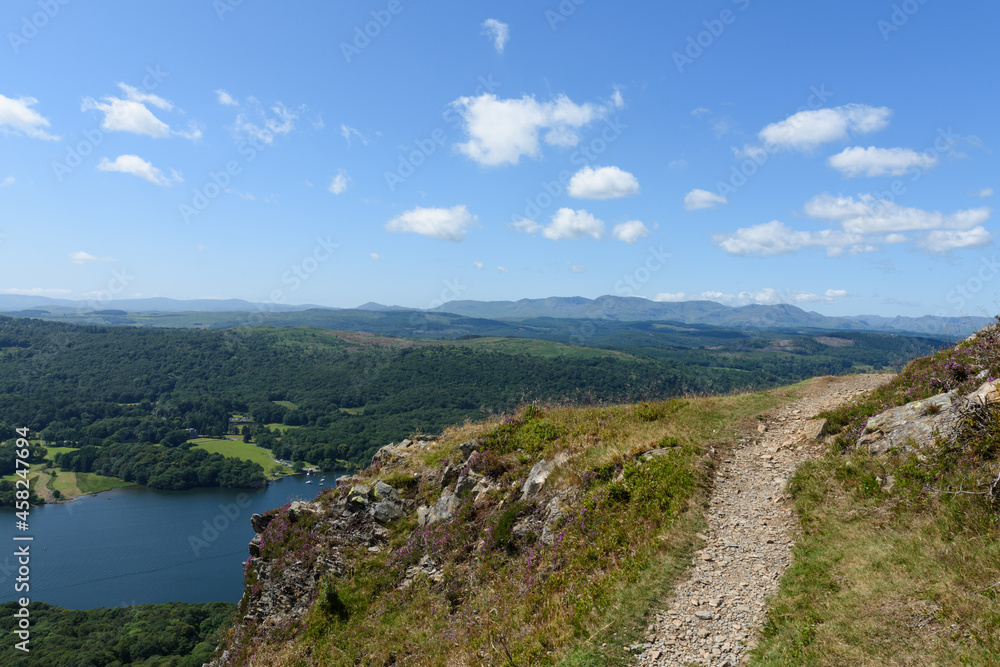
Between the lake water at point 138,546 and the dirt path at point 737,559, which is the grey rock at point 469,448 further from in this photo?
the lake water at point 138,546

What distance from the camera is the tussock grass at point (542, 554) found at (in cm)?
840

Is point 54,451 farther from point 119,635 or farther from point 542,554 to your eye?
point 542,554

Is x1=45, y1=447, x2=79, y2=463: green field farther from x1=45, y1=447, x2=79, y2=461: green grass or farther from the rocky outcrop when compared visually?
the rocky outcrop

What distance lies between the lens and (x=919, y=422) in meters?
10.2

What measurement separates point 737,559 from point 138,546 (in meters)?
118

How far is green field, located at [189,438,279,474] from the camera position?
13625cm

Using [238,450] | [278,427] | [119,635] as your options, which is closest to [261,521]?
[119,635]

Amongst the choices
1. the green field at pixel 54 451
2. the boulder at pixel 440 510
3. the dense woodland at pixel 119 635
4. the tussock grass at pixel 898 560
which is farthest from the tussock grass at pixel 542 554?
the green field at pixel 54 451

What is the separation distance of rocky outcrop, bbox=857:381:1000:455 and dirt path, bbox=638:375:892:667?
1644mm

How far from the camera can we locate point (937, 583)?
623 cm

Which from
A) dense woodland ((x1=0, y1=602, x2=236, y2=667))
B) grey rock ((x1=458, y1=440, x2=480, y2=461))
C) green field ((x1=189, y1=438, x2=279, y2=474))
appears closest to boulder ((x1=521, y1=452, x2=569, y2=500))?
grey rock ((x1=458, y1=440, x2=480, y2=461))

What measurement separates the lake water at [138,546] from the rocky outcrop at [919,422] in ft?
224

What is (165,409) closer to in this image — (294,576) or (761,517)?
(294,576)

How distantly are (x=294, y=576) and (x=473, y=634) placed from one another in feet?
36.3
